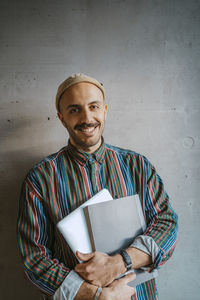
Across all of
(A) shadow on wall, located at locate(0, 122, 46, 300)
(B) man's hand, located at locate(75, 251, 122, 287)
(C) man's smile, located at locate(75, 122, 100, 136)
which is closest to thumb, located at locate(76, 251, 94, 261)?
(B) man's hand, located at locate(75, 251, 122, 287)

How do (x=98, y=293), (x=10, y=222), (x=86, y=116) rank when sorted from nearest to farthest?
(x=98, y=293)
(x=86, y=116)
(x=10, y=222)

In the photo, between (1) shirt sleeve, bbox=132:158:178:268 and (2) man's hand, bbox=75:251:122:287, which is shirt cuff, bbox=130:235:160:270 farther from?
(2) man's hand, bbox=75:251:122:287

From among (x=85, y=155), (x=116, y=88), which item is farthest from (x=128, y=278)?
(x=116, y=88)

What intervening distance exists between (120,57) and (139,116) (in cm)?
→ 41

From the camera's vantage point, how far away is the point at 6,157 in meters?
1.15

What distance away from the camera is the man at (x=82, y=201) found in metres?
0.71

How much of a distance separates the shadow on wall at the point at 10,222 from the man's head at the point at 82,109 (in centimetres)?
47

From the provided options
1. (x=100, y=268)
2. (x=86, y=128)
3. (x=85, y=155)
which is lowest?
(x=100, y=268)

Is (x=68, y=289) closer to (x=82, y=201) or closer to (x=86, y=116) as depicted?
(x=82, y=201)

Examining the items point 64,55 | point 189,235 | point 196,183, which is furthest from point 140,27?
point 189,235

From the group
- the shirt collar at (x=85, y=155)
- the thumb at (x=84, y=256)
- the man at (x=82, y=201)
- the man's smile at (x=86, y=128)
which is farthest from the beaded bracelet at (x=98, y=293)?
the man's smile at (x=86, y=128)

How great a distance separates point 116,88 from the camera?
3.98 ft

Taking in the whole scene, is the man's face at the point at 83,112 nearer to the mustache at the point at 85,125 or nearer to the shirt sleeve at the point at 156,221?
the mustache at the point at 85,125

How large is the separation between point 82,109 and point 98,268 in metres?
0.65
